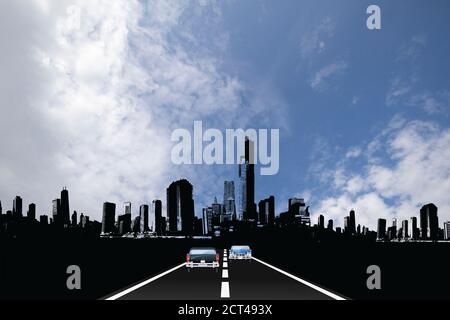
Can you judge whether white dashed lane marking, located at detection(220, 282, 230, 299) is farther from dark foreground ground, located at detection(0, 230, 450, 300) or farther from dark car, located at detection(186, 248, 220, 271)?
dark car, located at detection(186, 248, 220, 271)

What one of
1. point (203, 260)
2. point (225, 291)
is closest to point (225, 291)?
point (225, 291)

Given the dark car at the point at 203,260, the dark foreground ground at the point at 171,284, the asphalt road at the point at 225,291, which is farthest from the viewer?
the dark car at the point at 203,260

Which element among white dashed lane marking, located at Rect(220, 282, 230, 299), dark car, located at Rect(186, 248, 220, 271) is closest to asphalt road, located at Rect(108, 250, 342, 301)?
white dashed lane marking, located at Rect(220, 282, 230, 299)

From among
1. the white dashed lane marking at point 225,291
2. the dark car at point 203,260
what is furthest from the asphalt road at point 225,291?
the dark car at point 203,260

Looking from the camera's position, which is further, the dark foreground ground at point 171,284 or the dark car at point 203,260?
the dark car at point 203,260

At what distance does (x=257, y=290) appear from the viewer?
789 inches

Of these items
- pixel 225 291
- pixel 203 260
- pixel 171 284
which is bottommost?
pixel 171 284

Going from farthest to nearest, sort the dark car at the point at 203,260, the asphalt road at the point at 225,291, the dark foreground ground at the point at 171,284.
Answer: the dark car at the point at 203,260 < the asphalt road at the point at 225,291 < the dark foreground ground at the point at 171,284

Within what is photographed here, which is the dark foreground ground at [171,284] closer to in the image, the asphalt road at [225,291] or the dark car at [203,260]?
the asphalt road at [225,291]

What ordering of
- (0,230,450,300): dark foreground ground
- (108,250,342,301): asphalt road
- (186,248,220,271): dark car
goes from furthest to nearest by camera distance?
(186,248,220,271): dark car < (108,250,342,301): asphalt road < (0,230,450,300): dark foreground ground

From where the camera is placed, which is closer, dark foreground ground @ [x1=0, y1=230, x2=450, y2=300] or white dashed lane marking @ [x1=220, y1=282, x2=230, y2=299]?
dark foreground ground @ [x1=0, y1=230, x2=450, y2=300]

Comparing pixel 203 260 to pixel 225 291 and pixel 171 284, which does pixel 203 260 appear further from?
pixel 225 291
